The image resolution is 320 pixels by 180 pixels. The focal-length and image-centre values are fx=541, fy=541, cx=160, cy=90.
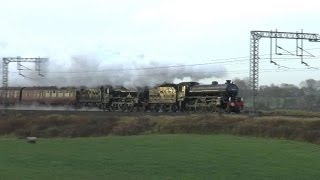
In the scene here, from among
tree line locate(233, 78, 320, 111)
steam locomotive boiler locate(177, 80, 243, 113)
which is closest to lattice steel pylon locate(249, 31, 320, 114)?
steam locomotive boiler locate(177, 80, 243, 113)

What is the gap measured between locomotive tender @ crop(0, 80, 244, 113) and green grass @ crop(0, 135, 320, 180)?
2122 cm

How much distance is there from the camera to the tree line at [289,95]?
262 feet

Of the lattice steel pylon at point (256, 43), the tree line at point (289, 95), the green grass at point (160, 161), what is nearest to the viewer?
the green grass at point (160, 161)

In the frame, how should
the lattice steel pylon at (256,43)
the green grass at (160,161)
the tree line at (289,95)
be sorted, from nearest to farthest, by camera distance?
the green grass at (160,161), the lattice steel pylon at (256,43), the tree line at (289,95)

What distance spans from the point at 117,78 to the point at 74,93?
6.53 meters

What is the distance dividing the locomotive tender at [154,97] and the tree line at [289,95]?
26.4 m

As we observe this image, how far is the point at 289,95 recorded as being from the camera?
301 ft

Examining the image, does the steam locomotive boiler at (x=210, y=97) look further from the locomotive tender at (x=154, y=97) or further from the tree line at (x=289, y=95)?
the tree line at (x=289, y=95)

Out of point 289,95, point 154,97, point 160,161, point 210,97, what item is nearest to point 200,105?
point 210,97

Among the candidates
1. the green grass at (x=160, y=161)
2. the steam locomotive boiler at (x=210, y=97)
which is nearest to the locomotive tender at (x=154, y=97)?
the steam locomotive boiler at (x=210, y=97)

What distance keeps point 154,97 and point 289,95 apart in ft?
151

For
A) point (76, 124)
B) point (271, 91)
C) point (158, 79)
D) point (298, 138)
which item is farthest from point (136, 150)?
point (271, 91)

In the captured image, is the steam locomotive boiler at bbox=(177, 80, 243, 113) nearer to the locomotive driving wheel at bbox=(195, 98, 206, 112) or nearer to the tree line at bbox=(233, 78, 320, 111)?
the locomotive driving wheel at bbox=(195, 98, 206, 112)

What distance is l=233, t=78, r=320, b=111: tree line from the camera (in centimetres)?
7994
